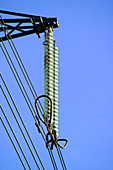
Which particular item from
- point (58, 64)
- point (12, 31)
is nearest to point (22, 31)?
point (12, 31)

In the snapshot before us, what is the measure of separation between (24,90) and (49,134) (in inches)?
62.8

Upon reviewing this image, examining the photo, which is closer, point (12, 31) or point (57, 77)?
point (57, 77)

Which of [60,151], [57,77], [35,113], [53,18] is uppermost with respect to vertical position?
[53,18]

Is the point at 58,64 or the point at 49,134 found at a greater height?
the point at 58,64

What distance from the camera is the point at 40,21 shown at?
47.8 feet

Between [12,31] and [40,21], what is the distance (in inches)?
45.0

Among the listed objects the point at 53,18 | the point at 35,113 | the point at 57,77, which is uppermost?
the point at 53,18

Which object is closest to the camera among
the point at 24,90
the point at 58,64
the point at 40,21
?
the point at 24,90

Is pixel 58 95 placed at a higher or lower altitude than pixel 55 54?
lower

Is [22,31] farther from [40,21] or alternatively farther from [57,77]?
[57,77]

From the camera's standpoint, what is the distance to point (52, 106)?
12.9 m

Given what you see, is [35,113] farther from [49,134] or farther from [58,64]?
[58,64]

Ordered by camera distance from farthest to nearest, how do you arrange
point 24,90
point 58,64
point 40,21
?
point 40,21, point 58,64, point 24,90

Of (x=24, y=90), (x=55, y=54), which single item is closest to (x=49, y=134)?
(x=24, y=90)
